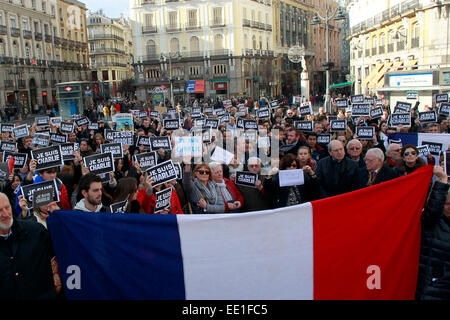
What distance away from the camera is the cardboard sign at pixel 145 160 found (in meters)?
6.48

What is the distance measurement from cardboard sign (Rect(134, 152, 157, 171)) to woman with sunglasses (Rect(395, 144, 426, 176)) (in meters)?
3.40

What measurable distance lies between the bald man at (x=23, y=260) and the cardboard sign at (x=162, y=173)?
1.85m

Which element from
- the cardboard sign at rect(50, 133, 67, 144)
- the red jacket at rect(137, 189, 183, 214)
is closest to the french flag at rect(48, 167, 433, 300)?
the red jacket at rect(137, 189, 183, 214)

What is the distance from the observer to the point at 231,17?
49.5 metres

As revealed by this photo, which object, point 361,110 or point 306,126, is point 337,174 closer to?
point 306,126

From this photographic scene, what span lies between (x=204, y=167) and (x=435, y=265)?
2768 mm

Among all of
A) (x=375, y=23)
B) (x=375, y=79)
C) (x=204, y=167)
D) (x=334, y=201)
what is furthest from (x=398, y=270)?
(x=375, y=23)

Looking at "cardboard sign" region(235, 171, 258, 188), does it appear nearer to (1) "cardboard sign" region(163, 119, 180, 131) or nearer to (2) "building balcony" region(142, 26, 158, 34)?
(1) "cardboard sign" region(163, 119, 180, 131)

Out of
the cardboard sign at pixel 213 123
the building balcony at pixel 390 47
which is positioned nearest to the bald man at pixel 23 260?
the cardboard sign at pixel 213 123

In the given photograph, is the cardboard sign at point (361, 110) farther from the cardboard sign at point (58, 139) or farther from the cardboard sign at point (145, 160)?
the cardboard sign at point (58, 139)

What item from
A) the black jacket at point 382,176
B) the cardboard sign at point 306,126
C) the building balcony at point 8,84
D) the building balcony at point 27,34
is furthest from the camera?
the building balcony at point 27,34

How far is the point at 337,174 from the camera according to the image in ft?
17.9

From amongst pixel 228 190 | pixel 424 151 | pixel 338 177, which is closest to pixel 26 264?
pixel 228 190
